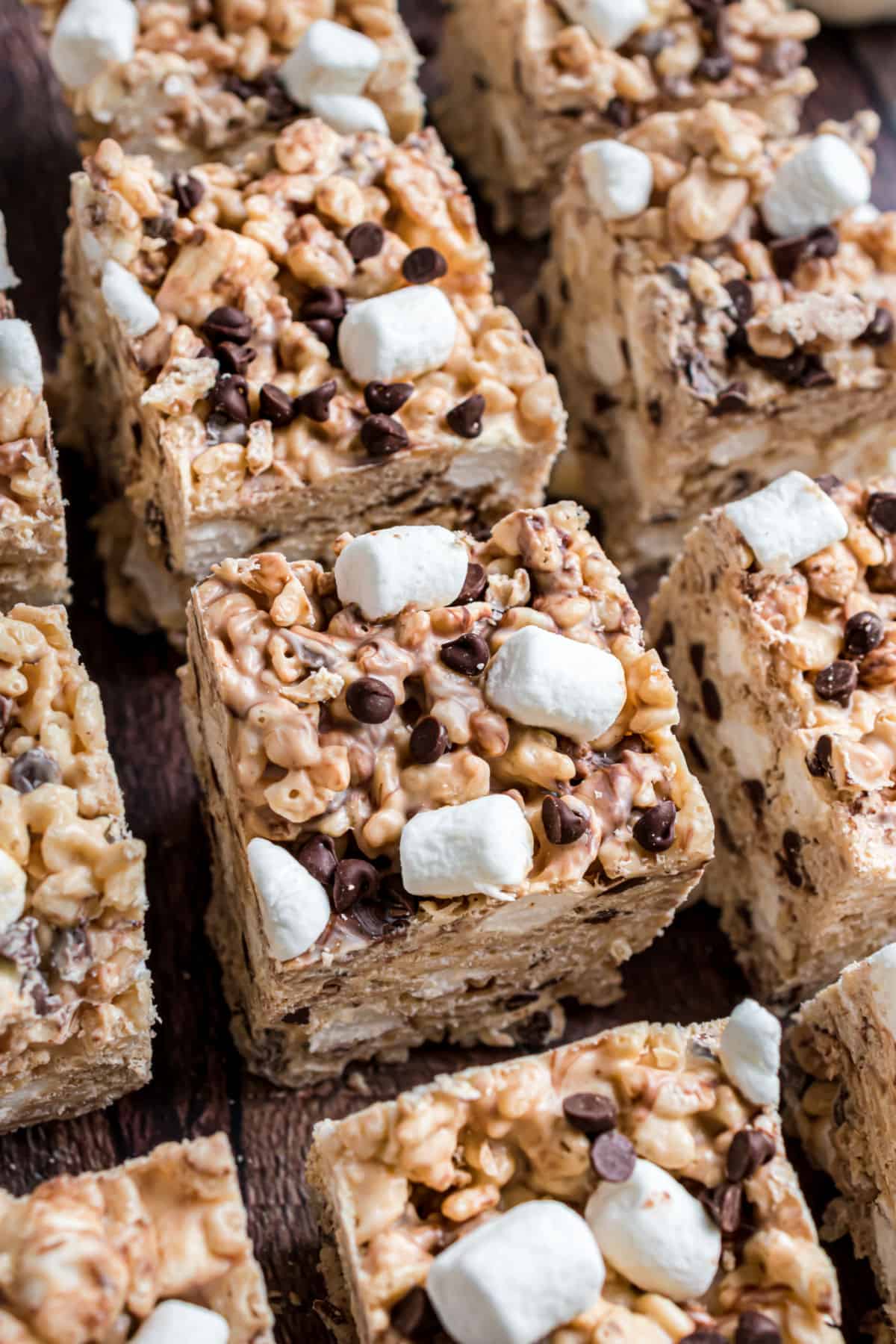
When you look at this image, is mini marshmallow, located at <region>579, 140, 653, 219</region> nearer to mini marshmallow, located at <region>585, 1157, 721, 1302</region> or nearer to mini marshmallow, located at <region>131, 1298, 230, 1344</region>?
mini marshmallow, located at <region>585, 1157, 721, 1302</region>

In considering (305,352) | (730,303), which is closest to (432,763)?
(305,352)

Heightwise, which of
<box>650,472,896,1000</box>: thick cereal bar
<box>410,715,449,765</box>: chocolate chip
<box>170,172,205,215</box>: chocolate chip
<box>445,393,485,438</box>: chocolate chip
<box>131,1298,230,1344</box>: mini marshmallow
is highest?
<box>170,172,205,215</box>: chocolate chip

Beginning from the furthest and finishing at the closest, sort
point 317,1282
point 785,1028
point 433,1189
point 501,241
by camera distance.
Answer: point 501,241
point 785,1028
point 317,1282
point 433,1189

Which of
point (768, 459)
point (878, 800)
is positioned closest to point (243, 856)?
point (878, 800)

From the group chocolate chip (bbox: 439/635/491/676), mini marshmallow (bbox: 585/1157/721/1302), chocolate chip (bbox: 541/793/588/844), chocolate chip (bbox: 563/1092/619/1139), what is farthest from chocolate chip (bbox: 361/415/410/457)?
mini marshmallow (bbox: 585/1157/721/1302)

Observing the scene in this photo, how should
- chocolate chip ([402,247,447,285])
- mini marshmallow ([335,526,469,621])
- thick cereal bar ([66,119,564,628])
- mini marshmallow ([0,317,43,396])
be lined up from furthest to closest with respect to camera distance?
chocolate chip ([402,247,447,285])
thick cereal bar ([66,119,564,628])
mini marshmallow ([0,317,43,396])
mini marshmallow ([335,526,469,621])

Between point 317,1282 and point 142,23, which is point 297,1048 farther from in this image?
point 142,23

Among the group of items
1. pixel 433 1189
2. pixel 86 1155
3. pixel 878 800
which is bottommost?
pixel 86 1155

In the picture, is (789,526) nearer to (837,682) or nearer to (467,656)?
(837,682)
